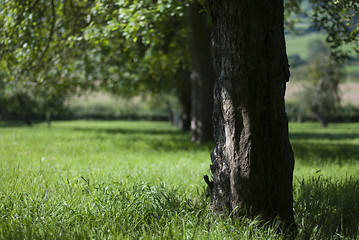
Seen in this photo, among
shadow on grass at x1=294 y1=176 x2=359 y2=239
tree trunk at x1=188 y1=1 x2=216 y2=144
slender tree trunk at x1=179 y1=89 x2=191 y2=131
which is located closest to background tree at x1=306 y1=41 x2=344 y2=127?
slender tree trunk at x1=179 y1=89 x2=191 y2=131

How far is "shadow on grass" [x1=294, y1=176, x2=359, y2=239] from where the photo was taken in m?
3.07

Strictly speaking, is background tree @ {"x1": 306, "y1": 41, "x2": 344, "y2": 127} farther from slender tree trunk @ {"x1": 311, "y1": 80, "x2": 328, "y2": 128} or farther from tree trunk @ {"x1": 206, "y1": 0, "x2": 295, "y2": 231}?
tree trunk @ {"x1": 206, "y1": 0, "x2": 295, "y2": 231}

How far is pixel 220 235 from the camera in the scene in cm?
272

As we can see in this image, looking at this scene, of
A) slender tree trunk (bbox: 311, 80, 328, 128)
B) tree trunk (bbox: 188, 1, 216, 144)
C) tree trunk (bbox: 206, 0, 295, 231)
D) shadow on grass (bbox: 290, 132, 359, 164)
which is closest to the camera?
tree trunk (bbox: 206, 0, 295, 231)

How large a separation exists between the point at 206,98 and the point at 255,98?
7.26 m

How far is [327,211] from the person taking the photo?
3.46m

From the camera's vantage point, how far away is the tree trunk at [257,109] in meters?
2.97

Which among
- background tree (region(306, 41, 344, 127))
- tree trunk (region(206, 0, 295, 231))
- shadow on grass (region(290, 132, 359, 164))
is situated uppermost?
background tree (region(306, 41, 344, 127))

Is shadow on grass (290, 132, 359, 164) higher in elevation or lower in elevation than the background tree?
lower

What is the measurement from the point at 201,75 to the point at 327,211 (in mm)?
7250

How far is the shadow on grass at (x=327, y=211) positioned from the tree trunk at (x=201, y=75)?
6.06 m

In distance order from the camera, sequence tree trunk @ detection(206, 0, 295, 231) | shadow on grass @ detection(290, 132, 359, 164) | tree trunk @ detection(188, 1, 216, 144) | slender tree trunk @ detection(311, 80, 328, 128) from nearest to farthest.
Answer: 1. tree trunk @ detection(206, 0, 295, 231)
2. shadow on grass @ detection(290, 132, 359, 164)
3. tree trunk @ detection(188, 1, 216, 144)
4. slender tree trunk @ detection(311, 80, 328, 128)

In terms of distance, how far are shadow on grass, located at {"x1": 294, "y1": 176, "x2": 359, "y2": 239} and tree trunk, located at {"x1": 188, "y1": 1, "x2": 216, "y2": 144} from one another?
606 centimetres

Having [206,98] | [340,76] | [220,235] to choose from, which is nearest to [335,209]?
[220,235]
